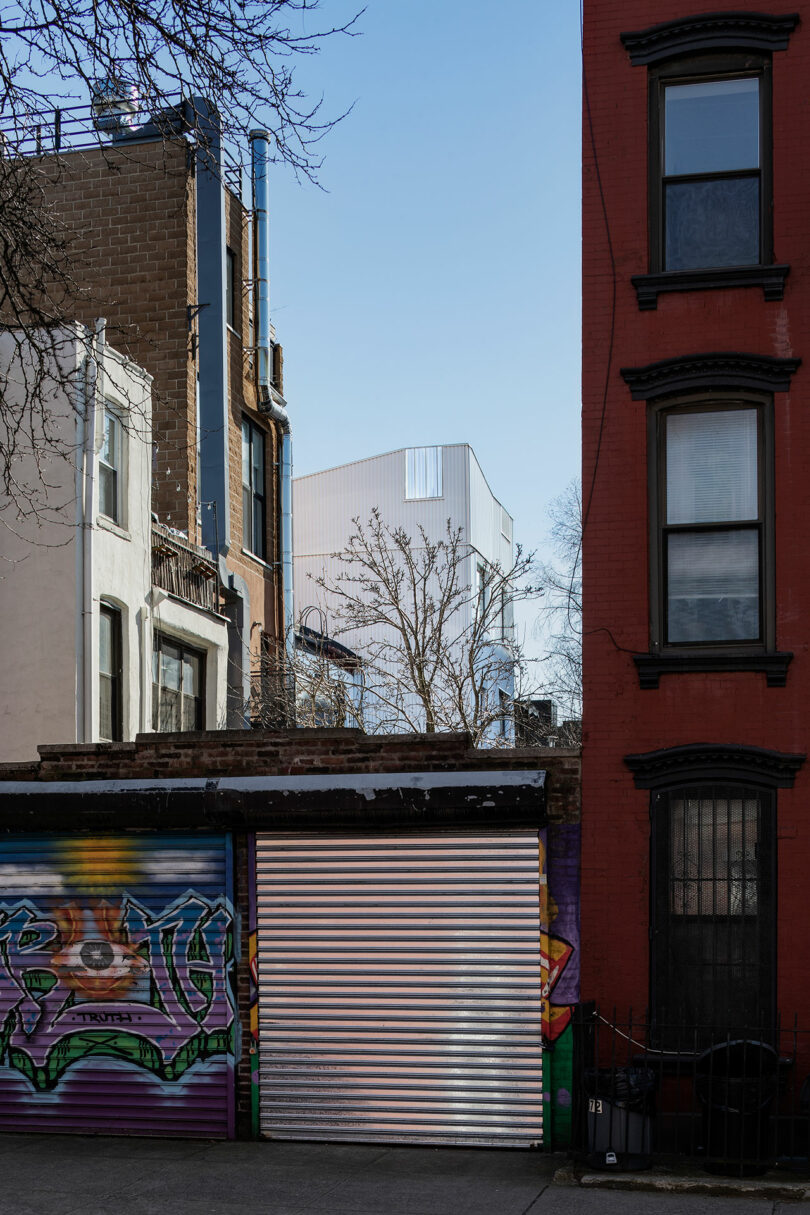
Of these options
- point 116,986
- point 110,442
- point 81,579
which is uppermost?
point 110,442

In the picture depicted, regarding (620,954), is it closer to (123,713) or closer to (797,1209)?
(797,1209)

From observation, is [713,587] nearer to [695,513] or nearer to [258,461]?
[695,513]

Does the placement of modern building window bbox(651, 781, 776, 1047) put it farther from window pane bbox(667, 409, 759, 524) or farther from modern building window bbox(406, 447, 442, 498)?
modern building window bbox(406, 447, 442, 498)

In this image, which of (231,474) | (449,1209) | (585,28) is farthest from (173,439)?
(449,1209)

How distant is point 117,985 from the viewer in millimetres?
13062

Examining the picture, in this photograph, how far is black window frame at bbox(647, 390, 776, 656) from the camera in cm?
1237

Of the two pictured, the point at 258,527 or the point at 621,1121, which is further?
the point at 258,527

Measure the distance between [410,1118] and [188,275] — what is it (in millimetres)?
14481

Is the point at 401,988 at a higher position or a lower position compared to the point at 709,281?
lower

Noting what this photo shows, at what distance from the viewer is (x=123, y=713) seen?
62.3 ft

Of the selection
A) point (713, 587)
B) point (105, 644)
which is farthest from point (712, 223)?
Answer: point (105, 644)

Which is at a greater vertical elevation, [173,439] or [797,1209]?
[173,439]

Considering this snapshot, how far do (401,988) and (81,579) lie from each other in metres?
7.77

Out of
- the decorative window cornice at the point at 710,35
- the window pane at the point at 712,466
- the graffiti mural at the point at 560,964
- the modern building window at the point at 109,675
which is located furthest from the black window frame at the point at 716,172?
the modern building window at the point at 109,675
